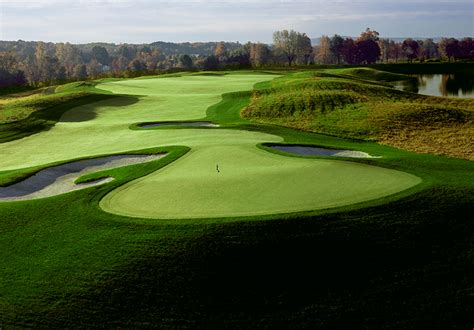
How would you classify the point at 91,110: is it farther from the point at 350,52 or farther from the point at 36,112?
the point at 350,52

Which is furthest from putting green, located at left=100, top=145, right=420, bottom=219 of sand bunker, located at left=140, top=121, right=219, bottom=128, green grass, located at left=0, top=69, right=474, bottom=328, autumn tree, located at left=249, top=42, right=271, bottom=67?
autumn tree, located at left=249, top=42, right=271, bottom=67

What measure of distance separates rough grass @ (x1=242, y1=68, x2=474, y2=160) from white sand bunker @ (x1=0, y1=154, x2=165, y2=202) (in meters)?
15.7

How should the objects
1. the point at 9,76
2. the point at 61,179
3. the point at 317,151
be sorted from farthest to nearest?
the point at 9,76
the point at 317,151
the point at 61,179

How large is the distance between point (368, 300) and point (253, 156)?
12.7 metres

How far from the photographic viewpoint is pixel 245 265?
15.3 metres

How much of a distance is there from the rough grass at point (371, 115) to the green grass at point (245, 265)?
12.7 metres

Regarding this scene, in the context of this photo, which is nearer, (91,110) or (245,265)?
(245,265)

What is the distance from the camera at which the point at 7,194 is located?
2244 cm

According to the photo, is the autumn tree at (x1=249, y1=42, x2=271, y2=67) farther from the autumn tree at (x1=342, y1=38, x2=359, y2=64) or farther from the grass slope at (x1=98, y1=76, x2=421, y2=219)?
the grass slope at (x1=98, y1=76, x2=421, y2=219)

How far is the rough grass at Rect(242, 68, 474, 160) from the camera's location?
3312cm

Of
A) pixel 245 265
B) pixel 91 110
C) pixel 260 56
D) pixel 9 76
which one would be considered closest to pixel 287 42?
pixel 260 56

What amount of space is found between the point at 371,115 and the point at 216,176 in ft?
73.4

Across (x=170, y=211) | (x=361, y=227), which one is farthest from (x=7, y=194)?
(x=361, y=227)

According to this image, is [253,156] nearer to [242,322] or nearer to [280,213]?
[280,213]
